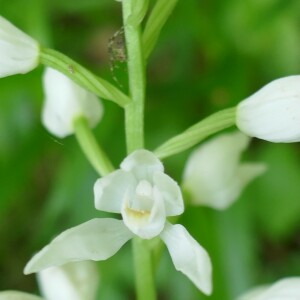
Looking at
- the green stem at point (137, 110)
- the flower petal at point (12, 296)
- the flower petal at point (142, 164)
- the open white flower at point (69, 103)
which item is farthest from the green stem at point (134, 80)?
the flower petal at point (12, 296)

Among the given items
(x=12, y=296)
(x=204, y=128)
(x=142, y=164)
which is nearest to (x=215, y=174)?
(x=204, y=128)

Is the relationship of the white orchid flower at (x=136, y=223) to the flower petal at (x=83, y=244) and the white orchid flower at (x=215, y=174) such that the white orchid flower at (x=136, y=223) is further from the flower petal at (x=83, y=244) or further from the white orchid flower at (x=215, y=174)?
the white orchid flower at (x=215, y=174)

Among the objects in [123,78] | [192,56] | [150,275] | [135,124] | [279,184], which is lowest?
[150,275]

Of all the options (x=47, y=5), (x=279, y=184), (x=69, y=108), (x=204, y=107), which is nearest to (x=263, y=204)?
(x=279, y=184)

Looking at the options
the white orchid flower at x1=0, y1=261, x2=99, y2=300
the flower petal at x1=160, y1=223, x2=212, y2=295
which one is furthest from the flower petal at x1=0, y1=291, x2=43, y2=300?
the flower petal at x1=160, y1=223, x2=212, y2=295

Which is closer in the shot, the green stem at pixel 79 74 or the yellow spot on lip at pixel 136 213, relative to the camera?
the yellow spot on lip at pixel 136 213

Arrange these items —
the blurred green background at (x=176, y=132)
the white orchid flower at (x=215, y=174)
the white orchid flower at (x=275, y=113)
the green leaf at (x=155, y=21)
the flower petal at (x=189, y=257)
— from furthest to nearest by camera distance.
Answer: the blurred green background at (x=176, y=132) → the white orchid flower at (x=215, y=174) → the green leaf at (x=155, y=21) → the white orchid flower at (x=275, y=113) → the flower petal at (x=189, y=257)

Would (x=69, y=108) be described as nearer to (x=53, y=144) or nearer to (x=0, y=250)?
(x=53, y=144)
